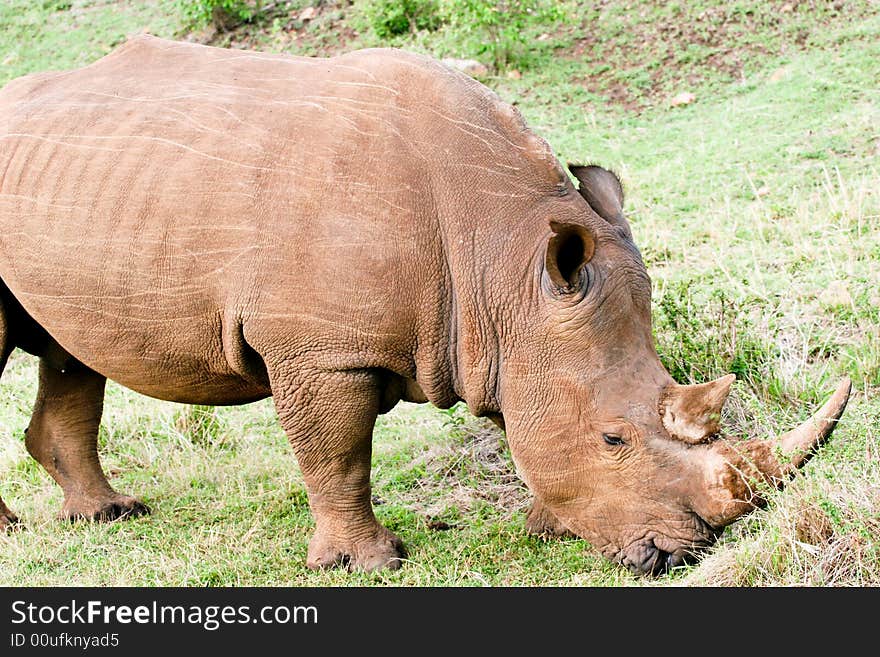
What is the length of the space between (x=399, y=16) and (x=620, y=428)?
10535 millimetres

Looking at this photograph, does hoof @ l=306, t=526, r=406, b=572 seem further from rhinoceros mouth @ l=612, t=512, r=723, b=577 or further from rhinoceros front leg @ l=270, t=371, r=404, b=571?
rhinoceros mouth @ l=612, t=512, r=723, b=577

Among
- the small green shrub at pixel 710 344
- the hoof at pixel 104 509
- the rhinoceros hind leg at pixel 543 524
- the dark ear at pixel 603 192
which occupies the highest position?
the dark ear at pixel 603 192

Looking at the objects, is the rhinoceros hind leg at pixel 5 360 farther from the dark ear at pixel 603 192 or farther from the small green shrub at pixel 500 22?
the small green shrub at pixel 500 22

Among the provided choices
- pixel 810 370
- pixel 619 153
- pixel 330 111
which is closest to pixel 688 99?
pixel 619 153

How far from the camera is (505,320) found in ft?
15.3

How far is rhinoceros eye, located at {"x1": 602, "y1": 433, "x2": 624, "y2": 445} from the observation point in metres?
4.54

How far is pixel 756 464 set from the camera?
175 inches

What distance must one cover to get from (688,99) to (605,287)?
8.12 meters

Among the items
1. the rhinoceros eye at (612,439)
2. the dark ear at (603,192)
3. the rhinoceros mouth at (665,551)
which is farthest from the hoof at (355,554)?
the dark ear at (603,192)

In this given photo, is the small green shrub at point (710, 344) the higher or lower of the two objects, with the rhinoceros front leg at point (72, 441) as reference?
higher

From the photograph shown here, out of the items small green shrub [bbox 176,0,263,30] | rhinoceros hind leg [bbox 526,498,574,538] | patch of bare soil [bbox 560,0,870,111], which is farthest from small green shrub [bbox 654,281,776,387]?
small green shrub [bbox 176,0,263,30]

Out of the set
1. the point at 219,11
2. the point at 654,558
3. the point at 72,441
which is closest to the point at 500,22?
the point at 219,11

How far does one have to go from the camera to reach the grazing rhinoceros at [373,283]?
4555mm

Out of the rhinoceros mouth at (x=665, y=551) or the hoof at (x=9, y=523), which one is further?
the hoof at (x=9, y=523)
